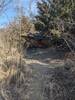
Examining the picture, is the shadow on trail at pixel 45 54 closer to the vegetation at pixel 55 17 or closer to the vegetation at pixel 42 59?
the vegetation at pixel 42 59

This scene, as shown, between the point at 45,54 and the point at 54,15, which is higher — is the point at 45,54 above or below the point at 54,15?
below

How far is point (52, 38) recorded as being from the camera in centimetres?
1248

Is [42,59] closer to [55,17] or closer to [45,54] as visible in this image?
[45,54]

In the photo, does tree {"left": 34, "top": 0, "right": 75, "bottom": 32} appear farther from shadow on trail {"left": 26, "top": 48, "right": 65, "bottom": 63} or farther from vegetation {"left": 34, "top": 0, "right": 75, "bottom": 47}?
shadow on trail {"left": 26, "top": 48, "right": 65, "bottom": 63}

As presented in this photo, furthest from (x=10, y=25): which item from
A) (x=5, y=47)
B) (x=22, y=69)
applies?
(x=22, y=69)

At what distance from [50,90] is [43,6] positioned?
5.85 m

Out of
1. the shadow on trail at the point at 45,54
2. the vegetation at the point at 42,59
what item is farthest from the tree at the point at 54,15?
the shadow on trail at the point at 45,54

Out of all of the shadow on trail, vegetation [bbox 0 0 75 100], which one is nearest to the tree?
vegetation [bbox 0 0 75 100]

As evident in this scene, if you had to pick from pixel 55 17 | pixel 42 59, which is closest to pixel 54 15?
pixel 55 17

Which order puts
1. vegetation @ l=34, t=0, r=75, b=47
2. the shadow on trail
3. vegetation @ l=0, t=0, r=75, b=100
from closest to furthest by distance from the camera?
vegetation @ l=0, t=0, r=75, b=100 < vegetation @ l=34, t=0, r=75, b=47 < the shadow on trail

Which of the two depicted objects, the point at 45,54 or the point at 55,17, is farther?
the point at 45,54

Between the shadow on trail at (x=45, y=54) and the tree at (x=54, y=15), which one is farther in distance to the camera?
the shadow on trail at (x=45, y=54)

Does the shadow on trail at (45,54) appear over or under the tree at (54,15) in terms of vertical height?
under

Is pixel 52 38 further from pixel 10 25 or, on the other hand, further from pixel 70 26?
pixel 10 25
